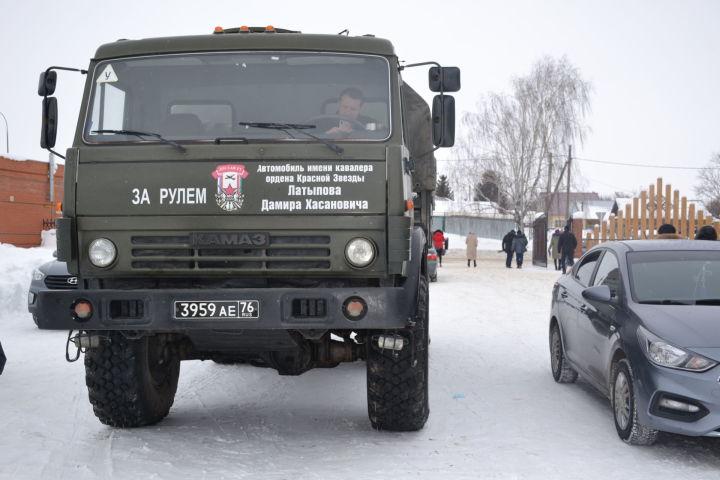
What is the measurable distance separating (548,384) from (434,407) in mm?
1622

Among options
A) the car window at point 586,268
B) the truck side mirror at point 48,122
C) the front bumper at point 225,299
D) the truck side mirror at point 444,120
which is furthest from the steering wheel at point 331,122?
the car window at point 586,268

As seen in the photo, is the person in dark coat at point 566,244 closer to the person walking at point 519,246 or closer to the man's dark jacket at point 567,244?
the man's dark jacket at point 567,244

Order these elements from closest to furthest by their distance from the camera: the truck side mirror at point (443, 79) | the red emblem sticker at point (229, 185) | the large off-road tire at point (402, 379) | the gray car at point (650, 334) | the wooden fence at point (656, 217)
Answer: the gray car at point (650, 334), the red emblem sticker at point (229, 185), the large off-road tire at point (402, 379), the truck side mirror at point (443, 79), the wooden fence at point (656, 217)

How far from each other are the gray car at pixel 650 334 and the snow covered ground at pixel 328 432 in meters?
0.29

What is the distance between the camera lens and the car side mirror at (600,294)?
6.47m

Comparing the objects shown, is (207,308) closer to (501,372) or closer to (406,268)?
(406,268)

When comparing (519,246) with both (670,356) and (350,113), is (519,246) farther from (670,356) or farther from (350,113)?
(350,113)

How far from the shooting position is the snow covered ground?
5.23 meters

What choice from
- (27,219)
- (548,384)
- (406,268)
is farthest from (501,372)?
(27,219)

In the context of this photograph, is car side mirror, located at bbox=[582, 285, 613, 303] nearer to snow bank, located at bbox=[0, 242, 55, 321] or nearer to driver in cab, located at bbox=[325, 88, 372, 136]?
driver in cab, located at bbox=[325, 88, 372, 136]

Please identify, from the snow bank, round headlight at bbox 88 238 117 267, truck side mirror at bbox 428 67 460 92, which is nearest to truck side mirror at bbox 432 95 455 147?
truck side mirror at bbox 428 67 460 92

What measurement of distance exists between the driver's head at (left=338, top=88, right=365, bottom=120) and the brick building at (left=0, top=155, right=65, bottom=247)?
15.3m

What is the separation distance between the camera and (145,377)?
6.38 metres

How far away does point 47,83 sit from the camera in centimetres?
606
